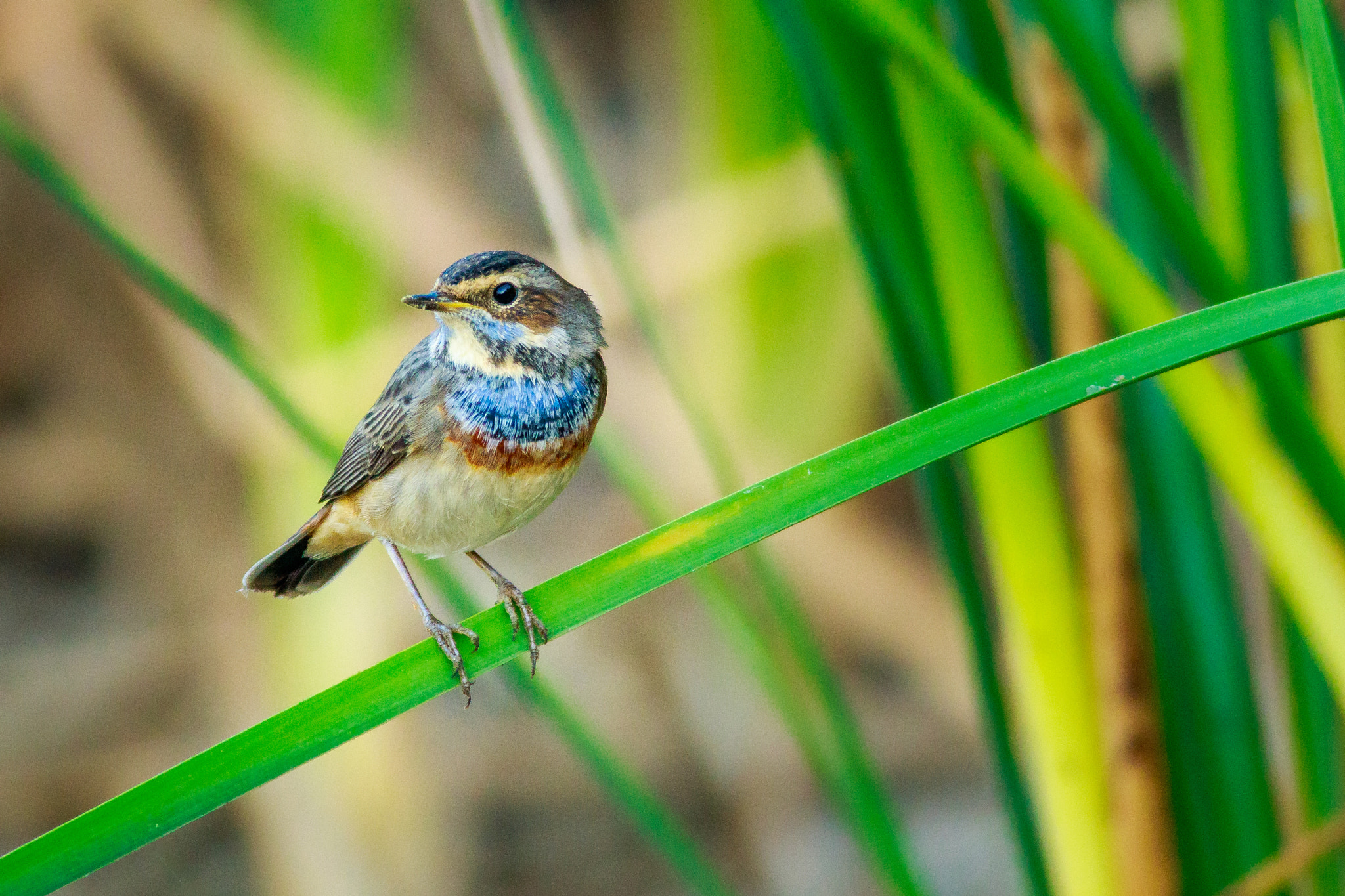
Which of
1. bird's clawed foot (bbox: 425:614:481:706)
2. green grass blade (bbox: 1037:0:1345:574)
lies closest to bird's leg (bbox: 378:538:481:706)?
bird's clawed foot (bbox: 425:614:481:706)

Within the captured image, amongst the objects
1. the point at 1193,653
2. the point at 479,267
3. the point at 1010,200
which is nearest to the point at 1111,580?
the point at 1193,653

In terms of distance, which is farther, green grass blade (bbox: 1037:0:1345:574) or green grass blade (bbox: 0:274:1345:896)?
green grass blade (bbox: 1037:0:1345:574)

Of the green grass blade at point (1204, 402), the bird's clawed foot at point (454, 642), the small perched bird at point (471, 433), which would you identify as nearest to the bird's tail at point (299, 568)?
Result: the small perched bird at point (471, 433)

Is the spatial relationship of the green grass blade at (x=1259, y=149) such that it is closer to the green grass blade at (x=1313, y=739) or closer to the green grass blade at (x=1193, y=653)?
the green grass blade at (x=1193, y=653)

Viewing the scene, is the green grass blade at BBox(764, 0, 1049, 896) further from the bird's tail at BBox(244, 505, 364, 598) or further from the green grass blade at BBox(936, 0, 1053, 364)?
the bird's tail at BBox(244, 505, 364, 598)

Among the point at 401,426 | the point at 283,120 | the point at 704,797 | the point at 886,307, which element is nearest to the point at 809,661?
the point at 886,307

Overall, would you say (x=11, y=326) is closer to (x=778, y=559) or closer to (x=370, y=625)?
(x=370, y=625)

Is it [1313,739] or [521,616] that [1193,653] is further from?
[521,616]
